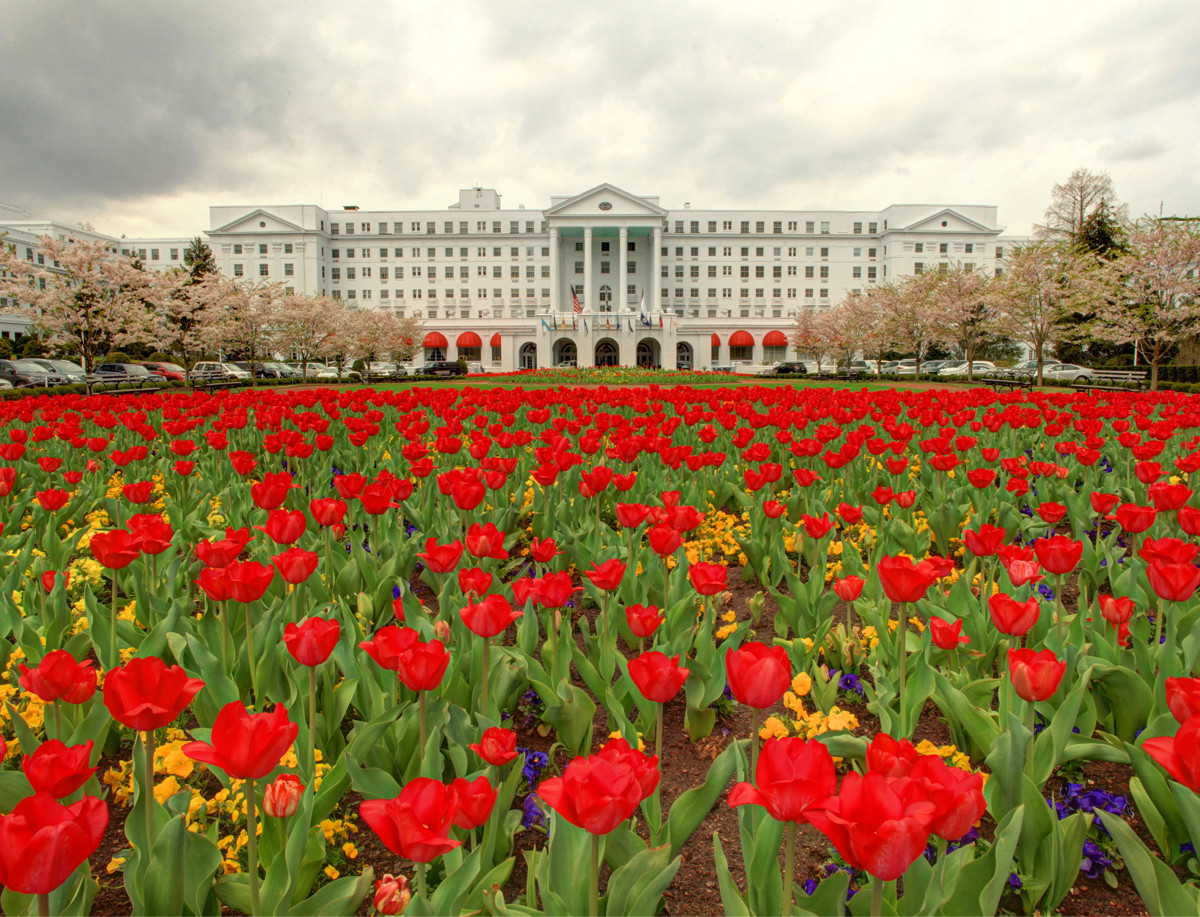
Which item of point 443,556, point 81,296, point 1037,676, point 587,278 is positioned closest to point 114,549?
point 443,556

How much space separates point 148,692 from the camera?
1417 millimetres

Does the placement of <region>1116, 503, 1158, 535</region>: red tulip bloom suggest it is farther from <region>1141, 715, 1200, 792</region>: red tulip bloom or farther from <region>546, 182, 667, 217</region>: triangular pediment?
<region>546, 182, 667, 217</region>: triangular pediment

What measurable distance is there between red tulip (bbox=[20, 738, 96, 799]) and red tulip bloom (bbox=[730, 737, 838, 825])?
44.7 inches

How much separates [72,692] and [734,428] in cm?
575

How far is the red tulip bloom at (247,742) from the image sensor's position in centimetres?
124

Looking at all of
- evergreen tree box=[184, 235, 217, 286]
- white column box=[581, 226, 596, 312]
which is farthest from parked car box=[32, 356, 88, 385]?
white column box=[581, 226, 596, 312]

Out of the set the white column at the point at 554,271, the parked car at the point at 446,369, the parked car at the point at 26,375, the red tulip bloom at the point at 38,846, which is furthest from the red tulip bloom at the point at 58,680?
the white column at the point at 554,271

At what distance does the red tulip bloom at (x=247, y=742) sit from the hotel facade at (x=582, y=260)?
73.4 metres

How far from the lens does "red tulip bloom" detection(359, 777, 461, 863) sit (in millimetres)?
1061

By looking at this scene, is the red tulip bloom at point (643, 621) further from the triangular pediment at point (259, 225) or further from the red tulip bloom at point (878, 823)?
the triangular pediment at point (259, 225)

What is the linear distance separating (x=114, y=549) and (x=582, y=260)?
79540 mm

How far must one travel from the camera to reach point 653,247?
243 feet

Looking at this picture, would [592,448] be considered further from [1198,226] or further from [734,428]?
[1198,226]

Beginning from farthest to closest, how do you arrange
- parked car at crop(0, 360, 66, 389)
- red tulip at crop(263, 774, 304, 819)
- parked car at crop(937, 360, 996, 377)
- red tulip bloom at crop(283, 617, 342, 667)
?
parked car at crop(937, 360, 996, 377) < parked car at crop(0, 360, 66, 389) < red tulip bloom at crop(283, 617, 342, 667) < red tulip at crop(263, 774, 304, 819)
